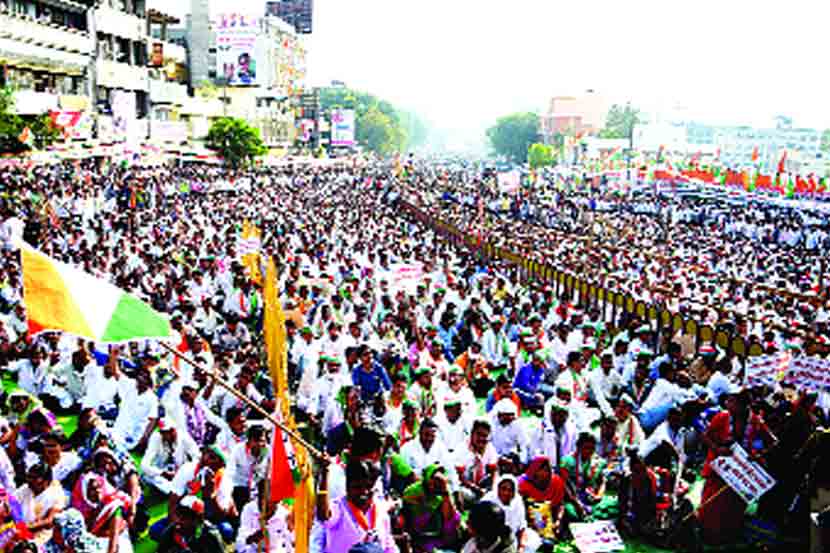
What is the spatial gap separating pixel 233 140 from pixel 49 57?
11622 millimetres

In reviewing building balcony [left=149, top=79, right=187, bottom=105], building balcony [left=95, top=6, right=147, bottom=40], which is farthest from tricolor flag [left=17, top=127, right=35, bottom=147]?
building balcony [left=149, top=79, right=187, bottom=105]

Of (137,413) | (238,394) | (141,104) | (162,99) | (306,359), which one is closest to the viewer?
(238,394)

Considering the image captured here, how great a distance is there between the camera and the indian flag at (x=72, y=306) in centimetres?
355

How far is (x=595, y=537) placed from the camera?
567 centimetres

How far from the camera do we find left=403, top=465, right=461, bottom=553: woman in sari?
17.6 ft

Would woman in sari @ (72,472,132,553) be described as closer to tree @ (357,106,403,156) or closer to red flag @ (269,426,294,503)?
red flag @ (269,426,294,503)

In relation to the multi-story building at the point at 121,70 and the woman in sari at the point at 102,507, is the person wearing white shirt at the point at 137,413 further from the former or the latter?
the multi-story building at the point at 121,70

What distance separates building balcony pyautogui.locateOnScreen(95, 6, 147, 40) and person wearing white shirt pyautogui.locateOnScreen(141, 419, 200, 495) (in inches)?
1443

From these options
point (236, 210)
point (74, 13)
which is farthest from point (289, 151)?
point (236, 210)

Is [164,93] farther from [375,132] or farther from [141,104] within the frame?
[375,132]

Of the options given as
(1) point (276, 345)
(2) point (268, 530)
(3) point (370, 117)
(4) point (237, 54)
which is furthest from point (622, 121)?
(2) point (268, 530)

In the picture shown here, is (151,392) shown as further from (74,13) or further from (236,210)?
(74,13)

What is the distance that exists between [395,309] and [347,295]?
0.83m

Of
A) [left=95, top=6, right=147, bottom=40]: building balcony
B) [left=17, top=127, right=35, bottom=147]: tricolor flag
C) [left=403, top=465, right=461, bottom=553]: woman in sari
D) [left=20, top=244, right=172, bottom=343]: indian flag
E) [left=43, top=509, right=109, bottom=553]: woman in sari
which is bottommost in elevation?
[left=403, top=465, right=461, bottom=553]: woman in sari
